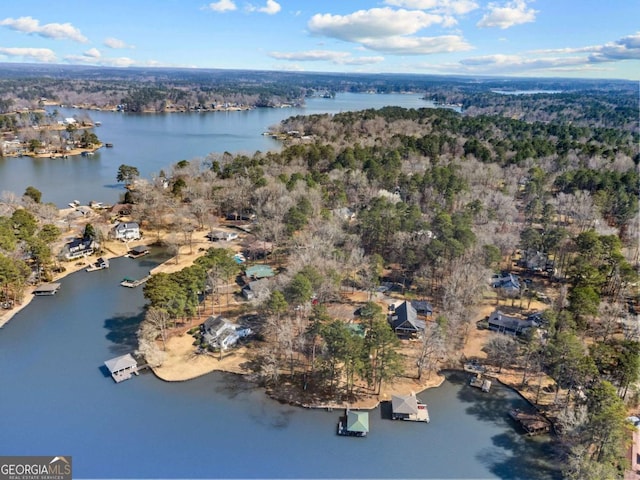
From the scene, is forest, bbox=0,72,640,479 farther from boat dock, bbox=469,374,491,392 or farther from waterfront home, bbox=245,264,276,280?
waterfront home, bbox=245,264,276,280

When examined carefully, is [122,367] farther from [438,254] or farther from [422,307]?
[438,254]

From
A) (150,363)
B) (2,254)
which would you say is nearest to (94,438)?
(150,363)

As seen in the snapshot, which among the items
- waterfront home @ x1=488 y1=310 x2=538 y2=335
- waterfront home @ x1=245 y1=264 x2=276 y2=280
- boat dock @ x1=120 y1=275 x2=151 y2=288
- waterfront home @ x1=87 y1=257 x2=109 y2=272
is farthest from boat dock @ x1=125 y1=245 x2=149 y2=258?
waterfront home @ x1=488 y1=310 x2=538 y2=335

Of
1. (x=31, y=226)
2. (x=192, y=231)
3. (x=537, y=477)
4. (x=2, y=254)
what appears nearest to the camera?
(x=537, y=477)

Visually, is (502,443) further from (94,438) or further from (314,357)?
(94,438)

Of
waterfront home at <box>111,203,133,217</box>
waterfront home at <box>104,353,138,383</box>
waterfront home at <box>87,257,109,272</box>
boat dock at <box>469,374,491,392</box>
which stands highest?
waterfront home at <box>111,203,133,217</box>

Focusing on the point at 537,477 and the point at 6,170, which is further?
the point at 6,170
